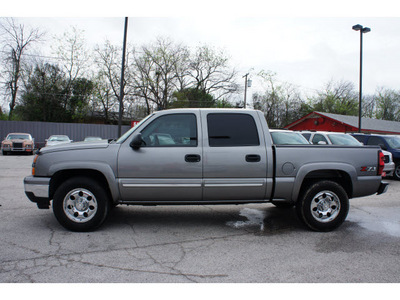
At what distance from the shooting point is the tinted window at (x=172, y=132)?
14.4ft

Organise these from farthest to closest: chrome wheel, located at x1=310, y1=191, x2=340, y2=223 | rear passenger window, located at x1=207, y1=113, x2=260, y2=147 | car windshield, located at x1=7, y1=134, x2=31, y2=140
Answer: car windshield, located at x1=7, y1=134, x2=31, y2=140 → chrome wheel, located at x1=310, y1=191, x2=340, y2=223 → rear passenger window, located at x1=207, y1=113, x2=260, y2=147

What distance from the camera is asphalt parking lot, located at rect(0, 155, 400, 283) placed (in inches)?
119

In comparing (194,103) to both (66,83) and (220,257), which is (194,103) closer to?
(66,83)

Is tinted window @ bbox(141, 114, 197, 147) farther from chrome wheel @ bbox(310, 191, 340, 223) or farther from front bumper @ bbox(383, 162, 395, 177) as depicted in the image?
front bumper @ bbox(383, 162, 395, 177)

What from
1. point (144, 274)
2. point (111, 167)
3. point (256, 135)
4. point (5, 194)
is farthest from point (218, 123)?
point (5, 194)

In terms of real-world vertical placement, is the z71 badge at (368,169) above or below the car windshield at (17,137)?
below

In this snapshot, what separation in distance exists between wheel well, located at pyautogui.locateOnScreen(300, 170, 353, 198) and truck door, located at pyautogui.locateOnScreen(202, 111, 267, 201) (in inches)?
30.9

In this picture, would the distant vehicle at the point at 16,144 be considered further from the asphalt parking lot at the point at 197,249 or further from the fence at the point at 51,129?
the asphalt parking lot at the point at 197,249

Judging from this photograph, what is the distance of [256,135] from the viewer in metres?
4.50

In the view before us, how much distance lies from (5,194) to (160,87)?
34023 mm

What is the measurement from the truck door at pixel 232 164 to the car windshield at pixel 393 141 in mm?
9710

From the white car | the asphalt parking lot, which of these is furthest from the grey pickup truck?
the white car

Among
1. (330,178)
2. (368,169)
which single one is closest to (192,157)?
(330,178)

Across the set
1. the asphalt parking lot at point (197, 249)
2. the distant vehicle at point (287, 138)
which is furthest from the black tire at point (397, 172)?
the asphalt parking lot at point (197, 249)
